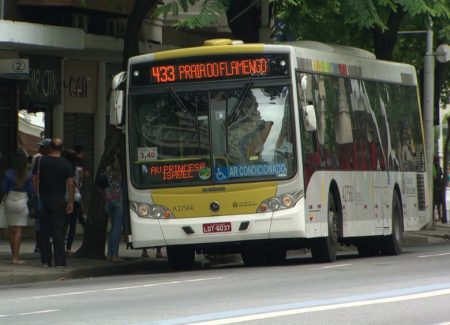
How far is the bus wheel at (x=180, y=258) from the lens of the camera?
854 inches

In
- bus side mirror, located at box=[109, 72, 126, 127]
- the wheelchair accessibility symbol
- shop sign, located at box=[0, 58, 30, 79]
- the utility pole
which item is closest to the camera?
the wheelchair accessibility symbol

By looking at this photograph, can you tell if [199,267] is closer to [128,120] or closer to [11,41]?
[128,120]

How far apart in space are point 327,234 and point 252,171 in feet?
5.94

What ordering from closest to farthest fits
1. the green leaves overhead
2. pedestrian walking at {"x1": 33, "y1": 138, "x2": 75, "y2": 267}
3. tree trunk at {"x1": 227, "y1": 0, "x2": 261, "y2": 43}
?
1. pedestrian walking at {"x1": 33, "y1": 138, "x2": 75, "y2": 267}
2. the green leaves overhead
3. tree trunk at {"x1": 227, "y1": 0, "x2": 261, "y2": 43}

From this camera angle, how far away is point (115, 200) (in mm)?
22453

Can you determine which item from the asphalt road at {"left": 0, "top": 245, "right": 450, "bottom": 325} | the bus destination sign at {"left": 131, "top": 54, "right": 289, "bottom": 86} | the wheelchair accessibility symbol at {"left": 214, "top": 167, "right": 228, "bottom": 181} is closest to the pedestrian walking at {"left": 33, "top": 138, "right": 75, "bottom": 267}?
the asphalt road at {"left": 0, "top": 245, "right": 450, "bottom": 325}

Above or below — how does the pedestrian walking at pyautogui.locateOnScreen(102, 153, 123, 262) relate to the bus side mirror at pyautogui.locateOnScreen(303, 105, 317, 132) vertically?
below

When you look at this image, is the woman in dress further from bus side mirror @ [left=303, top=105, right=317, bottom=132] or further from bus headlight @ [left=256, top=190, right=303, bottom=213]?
bus side mirror @ [left=303, top=105, right=317, bottom=132]

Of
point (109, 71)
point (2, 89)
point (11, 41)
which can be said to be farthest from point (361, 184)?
point (109, 71)

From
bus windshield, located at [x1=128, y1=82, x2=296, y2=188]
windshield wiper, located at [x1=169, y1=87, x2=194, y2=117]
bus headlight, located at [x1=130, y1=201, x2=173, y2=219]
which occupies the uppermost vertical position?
windshield wiper, located at [x1=169, y1=87, x2=194, y2=117]

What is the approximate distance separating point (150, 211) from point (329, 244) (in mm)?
2881

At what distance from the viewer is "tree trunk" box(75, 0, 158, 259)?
2275 cm

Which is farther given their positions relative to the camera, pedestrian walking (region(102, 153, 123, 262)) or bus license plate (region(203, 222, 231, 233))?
pedestrian walking (region(102, 153, 123, 262))

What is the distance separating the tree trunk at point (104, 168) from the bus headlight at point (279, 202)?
359 cm
